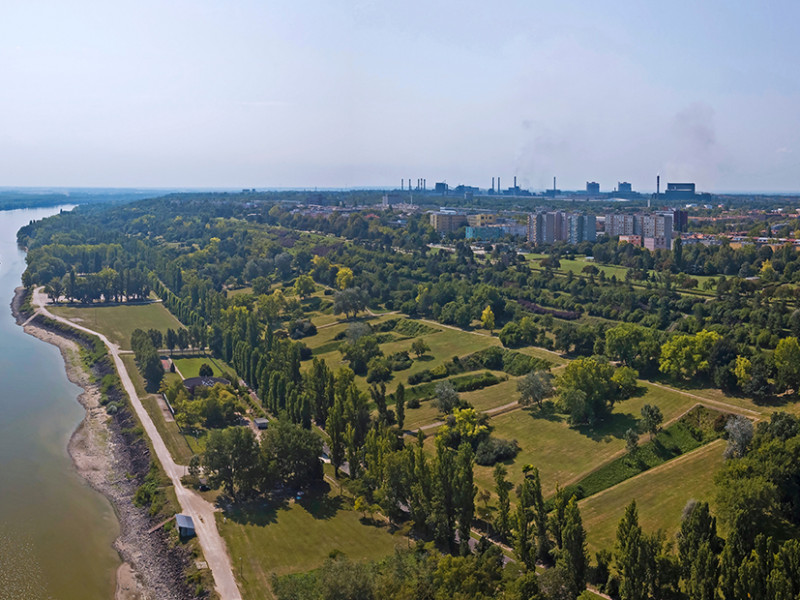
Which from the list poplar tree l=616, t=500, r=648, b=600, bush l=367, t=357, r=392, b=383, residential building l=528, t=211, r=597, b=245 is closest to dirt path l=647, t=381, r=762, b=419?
Result: poplar tree l=616, t=500, r=648, b=600

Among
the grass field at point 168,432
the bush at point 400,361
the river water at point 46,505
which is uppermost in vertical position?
the bush at point 400,361

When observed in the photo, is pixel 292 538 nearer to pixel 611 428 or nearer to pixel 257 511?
pixel 257 511

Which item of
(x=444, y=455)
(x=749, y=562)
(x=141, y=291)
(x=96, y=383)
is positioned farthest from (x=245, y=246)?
(x=749, y=562)

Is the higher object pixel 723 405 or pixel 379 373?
pixel 723 405

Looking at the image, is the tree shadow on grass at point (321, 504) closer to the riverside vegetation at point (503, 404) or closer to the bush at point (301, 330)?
the riverside vegetation at point (503, 404)

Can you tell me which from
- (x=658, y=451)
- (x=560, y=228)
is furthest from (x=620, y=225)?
(x=658, y=451)

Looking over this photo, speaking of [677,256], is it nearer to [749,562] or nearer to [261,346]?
[261,346]

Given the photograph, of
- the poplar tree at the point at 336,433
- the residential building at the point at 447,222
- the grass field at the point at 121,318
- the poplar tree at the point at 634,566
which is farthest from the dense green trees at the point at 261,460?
the residential building at the point at 447,222
